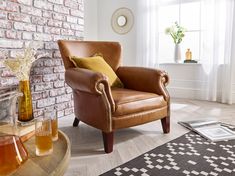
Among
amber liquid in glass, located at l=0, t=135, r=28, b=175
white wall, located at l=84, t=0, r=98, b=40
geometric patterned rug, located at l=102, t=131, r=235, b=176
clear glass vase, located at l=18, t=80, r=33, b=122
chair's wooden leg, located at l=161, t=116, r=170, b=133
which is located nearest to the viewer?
amber liquid in glass, located at l=0, t=135, r=28, b=175

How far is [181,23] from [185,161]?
304cm

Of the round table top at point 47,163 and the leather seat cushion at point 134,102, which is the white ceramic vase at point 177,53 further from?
the round table top at point 47,163

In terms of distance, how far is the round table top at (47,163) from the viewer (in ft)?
2.41

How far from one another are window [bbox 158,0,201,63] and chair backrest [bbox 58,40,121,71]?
191cm

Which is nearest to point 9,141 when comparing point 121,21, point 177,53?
point 177,53

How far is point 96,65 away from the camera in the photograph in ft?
7.39

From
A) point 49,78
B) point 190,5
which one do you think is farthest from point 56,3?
point 190,5

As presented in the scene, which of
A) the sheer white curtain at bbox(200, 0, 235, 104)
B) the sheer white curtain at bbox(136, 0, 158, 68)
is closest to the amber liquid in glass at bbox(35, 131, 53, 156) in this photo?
the sheer white curtain at bbox(200, 0, 235, 104)

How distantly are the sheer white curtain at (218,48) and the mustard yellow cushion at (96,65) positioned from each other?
1.94 metres

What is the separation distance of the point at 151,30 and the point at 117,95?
2.54 m

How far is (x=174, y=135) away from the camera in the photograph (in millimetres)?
2219

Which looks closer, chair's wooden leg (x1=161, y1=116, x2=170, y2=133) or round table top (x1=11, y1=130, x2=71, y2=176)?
round table top (x1=11, y1=130, x2=71, y2=176)

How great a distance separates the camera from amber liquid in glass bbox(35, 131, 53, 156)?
2.87 ft

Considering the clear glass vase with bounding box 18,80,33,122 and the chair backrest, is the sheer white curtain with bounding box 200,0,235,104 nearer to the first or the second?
the chair backrest
